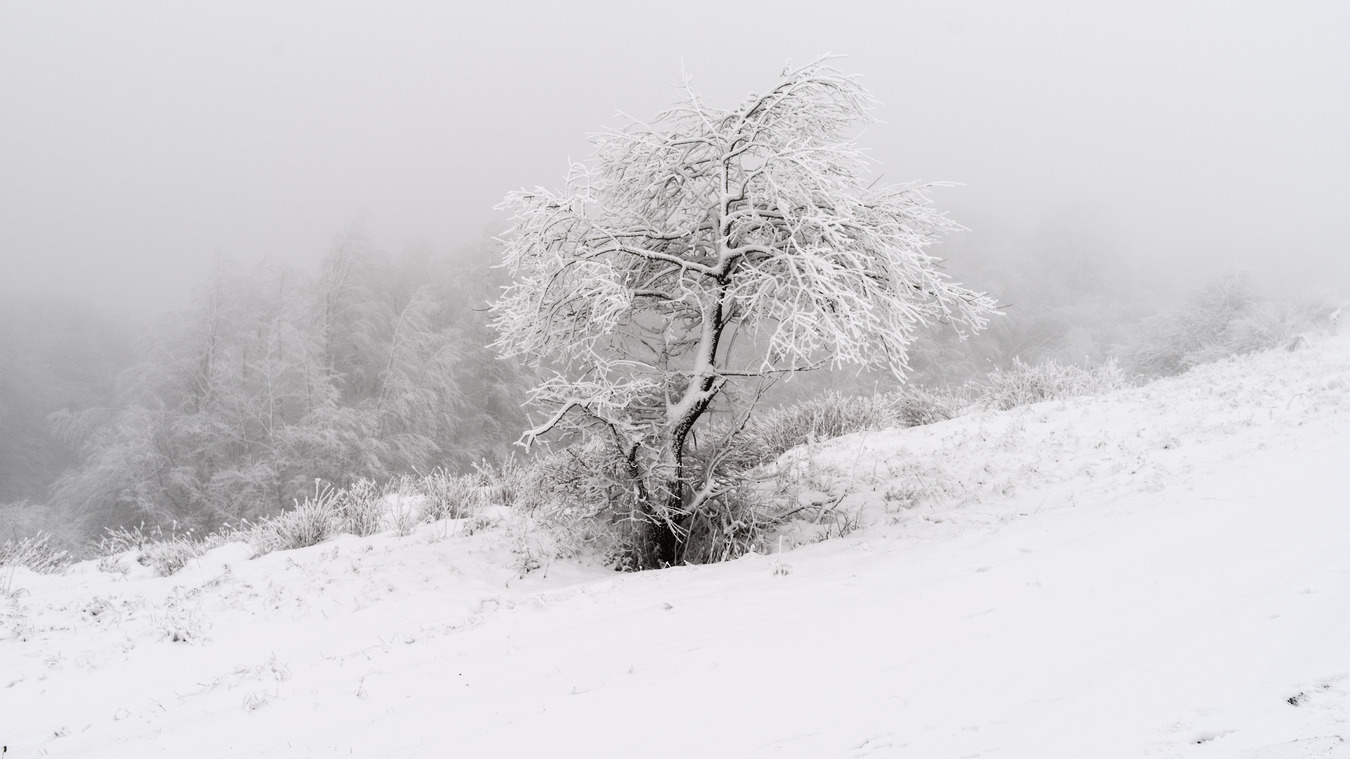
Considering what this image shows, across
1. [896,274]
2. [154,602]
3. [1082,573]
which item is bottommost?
[154,602]

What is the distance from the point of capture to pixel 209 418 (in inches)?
790

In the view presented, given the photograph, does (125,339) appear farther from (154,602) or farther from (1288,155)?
(1288,155)

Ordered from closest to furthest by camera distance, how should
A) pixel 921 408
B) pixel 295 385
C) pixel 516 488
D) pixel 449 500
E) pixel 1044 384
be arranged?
1. pixel 449 500
2. pixel 516 488
3. pixel 1044 384
4. pixel 921 408
5. pixel 295 385

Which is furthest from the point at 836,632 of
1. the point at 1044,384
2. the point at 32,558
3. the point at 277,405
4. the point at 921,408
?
the point at 277,405

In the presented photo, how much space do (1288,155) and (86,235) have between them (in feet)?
467

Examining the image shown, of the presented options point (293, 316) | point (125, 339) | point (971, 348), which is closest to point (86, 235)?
point (125, 339)

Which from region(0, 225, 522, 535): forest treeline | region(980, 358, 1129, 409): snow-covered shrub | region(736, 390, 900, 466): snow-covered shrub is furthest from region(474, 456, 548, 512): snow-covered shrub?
region(0, 225, 522, 535): forest treeline

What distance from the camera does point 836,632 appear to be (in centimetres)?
335

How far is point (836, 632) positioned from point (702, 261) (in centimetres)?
439

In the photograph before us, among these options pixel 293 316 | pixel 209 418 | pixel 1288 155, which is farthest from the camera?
pixel 1288 155

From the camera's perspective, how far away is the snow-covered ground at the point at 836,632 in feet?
6.57

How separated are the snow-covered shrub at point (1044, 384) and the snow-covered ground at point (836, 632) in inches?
196

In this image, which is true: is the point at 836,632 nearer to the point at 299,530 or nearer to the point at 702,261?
the point at 702,261

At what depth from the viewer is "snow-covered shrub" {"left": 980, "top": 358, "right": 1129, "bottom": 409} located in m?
13.1
